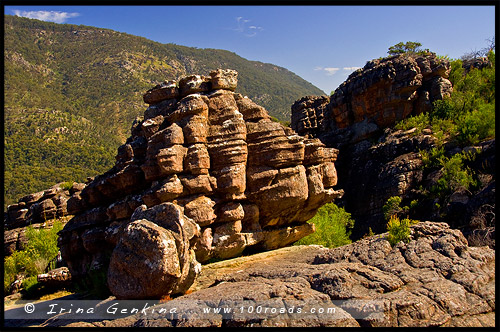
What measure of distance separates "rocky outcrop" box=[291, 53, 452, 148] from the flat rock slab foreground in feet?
129

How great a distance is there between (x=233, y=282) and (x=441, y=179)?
30406mm

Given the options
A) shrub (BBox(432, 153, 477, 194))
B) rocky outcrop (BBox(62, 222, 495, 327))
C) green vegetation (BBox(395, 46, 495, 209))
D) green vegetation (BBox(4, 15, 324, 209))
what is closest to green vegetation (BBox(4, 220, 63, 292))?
rocky outcrop (BBox(62, 222, 495, 327))

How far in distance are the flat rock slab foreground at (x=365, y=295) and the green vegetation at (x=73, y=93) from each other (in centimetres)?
6982

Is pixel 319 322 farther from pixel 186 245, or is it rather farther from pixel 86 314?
pixel 86 314

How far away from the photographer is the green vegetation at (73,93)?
8619cm

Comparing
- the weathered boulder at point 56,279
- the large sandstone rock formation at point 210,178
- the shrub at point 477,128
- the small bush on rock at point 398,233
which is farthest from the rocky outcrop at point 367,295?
the shrub at point 477,128

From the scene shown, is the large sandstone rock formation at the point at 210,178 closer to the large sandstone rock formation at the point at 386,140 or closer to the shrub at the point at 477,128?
the large sandstone rock formation at the point at 386,140

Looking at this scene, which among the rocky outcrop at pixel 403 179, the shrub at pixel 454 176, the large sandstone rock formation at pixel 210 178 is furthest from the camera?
the shrub at pixel 454 176

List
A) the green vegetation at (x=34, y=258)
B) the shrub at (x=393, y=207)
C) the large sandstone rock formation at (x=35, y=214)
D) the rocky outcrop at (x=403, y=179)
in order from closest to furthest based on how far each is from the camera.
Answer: the green vegetation at (x=34, y=258), the large sandstone rock formation at (x=35, y=214), the rocky outcrop at (x=403, y=179), the shrub at (x=393, y=207)

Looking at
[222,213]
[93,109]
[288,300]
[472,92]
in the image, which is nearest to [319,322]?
[288,300]

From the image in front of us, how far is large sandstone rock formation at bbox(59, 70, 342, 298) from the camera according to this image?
601 inches

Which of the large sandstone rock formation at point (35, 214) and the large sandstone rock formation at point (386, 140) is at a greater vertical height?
the large sandstone rock formation at point (386, 140)

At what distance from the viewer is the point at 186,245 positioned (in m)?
10.8

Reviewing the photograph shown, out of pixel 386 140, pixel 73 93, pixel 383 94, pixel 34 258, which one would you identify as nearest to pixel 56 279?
pixel 34 258
